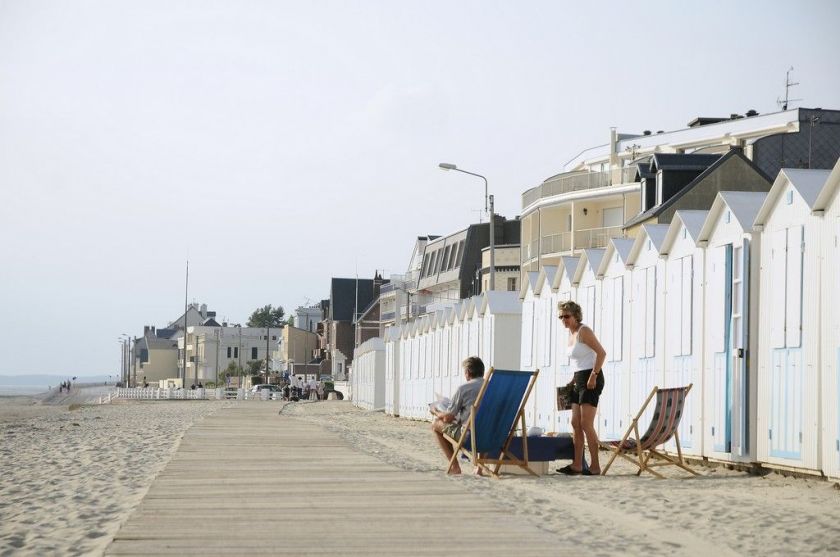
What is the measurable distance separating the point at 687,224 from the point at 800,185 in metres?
2.83

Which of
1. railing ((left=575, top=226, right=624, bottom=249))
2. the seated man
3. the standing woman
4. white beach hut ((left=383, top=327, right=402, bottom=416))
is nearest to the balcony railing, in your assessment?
railing ((left=575, top=226, right=624, bottom=249))

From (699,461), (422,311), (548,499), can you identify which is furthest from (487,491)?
(422,311)

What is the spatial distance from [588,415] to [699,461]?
2.13 m

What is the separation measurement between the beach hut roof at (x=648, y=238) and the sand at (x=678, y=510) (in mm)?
3516

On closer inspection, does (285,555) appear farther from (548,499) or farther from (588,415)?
(588,415)

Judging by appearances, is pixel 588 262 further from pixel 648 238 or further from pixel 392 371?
pixel 392 371

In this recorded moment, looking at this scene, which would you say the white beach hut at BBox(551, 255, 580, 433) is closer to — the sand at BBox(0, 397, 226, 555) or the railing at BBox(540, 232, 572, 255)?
the sand at BBox(0, 397, 226, 555)

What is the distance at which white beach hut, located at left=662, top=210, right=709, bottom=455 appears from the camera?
518 inches

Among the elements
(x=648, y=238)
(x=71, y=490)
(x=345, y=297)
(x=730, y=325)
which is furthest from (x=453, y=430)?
(x=345, y=297)

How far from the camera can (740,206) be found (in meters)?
12.3

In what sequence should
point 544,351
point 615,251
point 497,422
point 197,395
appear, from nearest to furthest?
point 497,422 < point 615,251 < point 544,351 < point 197,395

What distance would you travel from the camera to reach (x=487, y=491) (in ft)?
31.0

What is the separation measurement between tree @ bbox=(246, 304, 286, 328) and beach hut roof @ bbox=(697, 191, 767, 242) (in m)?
178

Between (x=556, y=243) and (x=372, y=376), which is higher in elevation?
(x=556, y=243)
